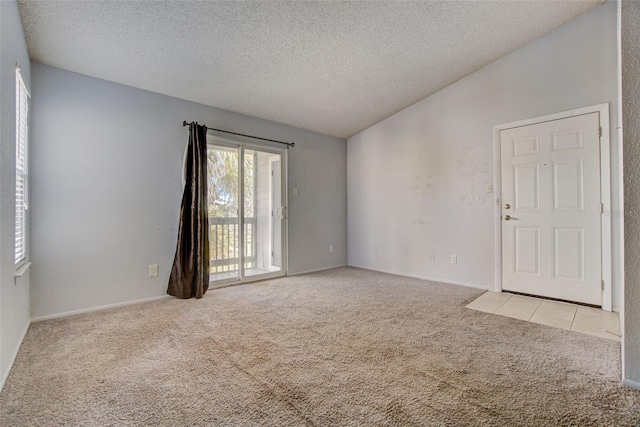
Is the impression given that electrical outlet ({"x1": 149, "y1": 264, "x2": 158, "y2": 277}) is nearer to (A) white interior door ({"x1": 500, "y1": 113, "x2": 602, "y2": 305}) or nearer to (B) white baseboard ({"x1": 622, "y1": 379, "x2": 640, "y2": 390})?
(B) white baseboard ({"x1": 622, "y1": 379, "x2": 640, "y2": 390})

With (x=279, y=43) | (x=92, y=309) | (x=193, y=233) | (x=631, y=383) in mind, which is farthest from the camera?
(x=193, y=233)

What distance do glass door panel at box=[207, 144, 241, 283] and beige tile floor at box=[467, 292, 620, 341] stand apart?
115 inches

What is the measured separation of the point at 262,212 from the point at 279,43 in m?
2.31

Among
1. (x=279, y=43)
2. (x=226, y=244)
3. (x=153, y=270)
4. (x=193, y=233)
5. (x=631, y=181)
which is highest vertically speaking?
(x=279, y=43)

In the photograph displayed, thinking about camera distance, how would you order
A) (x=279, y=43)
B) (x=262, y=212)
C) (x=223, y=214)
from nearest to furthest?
(x=279, y=43), (x=223, y=214), (x=262, y=212)

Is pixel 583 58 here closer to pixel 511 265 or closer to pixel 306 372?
pixel 511 265

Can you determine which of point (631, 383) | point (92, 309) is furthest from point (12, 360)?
point (631, 383)

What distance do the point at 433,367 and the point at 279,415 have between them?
988 mm

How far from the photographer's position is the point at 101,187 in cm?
296

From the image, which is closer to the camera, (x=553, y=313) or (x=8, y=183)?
(x=8, y=183)

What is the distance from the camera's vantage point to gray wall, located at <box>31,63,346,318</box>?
2688 millimetres

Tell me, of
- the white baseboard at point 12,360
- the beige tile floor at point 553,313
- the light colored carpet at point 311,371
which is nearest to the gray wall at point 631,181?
the light colored carpet at point 311,371

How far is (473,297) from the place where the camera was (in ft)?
11.0

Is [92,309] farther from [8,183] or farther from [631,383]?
[631,383]
